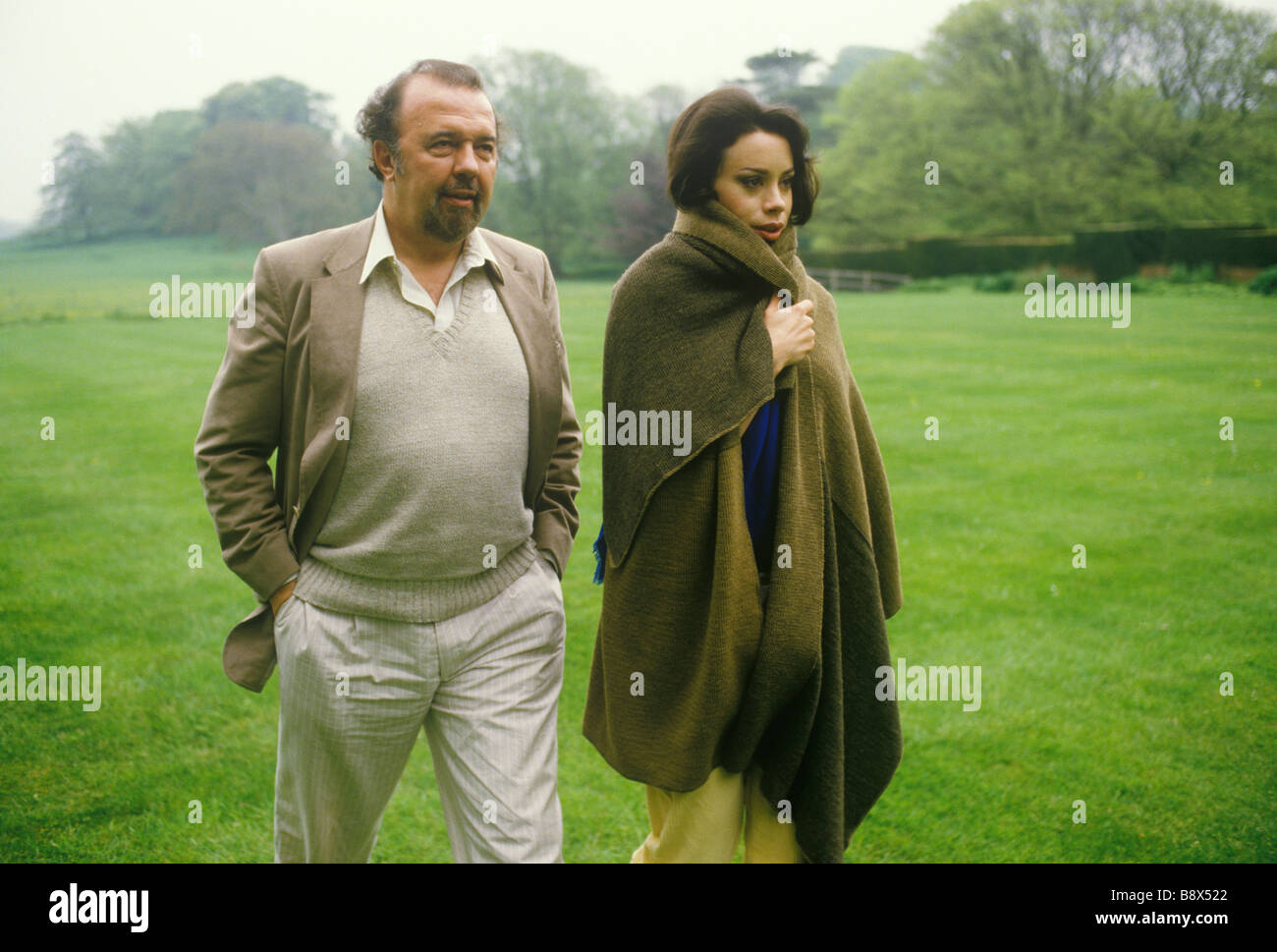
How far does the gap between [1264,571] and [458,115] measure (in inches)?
275

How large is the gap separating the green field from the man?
1338 millimetres

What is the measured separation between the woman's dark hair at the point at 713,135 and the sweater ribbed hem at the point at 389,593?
3.82 ft

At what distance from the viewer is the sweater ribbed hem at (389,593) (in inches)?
106

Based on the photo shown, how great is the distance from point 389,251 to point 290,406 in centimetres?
47

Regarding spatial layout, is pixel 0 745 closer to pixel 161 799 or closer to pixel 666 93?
pixel 161 799

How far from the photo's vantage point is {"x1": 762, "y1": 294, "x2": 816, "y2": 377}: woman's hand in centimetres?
270

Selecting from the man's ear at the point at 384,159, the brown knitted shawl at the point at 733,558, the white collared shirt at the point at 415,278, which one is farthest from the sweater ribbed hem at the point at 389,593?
the man's ear at the point at 384,159

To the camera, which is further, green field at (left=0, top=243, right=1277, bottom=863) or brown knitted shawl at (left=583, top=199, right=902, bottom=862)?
green field at (left=0, top=243, right=1277, bottom=863)

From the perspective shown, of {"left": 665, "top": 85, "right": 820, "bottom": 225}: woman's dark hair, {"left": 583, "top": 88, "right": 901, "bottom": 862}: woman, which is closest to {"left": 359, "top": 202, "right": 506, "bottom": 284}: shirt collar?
{"left": 583, "top": 88, "right": 901, "bottom": 862}: woman

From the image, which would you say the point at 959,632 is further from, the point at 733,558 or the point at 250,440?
the point at 250,440

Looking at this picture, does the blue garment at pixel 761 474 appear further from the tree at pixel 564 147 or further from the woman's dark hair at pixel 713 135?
the tree at pixel 564 147

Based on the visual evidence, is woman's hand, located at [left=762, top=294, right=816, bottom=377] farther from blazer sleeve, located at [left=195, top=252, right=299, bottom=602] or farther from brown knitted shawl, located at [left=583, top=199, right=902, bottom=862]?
blazer sleeve, located at [left=195, top=252, right=299, bottom=602]

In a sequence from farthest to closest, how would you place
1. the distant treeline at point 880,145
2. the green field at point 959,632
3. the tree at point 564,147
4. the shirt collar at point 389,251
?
the tree at point 564,147
the distant treeline at point 880,145
the green field at point 959,632
the shirt collar at point 389,251
